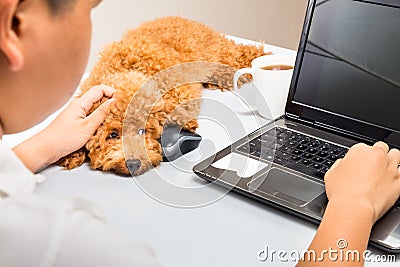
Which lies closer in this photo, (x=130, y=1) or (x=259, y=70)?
(x=259, y=70)

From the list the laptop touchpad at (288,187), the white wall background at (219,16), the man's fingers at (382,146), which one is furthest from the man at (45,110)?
the white wall background at (219,16)

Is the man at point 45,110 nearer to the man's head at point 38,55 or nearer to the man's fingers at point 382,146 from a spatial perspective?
the man's head at point 38,55

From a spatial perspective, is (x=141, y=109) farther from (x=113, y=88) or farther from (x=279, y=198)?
(x=279, y=198)

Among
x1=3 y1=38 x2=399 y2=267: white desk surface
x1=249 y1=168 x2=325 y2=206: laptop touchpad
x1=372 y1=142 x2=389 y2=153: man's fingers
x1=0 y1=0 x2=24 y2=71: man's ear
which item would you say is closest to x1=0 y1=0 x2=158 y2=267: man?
x1=0 y1=0 x2=24 y2=71: man's ear

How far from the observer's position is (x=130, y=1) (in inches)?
62.4

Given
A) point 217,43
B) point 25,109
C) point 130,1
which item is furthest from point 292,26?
point 25,109

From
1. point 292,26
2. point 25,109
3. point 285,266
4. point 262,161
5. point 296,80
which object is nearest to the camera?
point 25,109

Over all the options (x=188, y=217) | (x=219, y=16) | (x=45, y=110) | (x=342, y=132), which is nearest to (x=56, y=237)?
(x=45, y=110)

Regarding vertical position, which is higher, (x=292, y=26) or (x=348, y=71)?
(x=348, y=71)

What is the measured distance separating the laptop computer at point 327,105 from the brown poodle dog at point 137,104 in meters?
0.09

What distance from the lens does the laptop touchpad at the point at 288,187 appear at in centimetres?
70

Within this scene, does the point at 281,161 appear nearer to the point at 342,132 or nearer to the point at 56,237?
the point at 342,132

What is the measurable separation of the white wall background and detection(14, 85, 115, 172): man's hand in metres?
0.59

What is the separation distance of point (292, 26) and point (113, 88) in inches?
66.9
